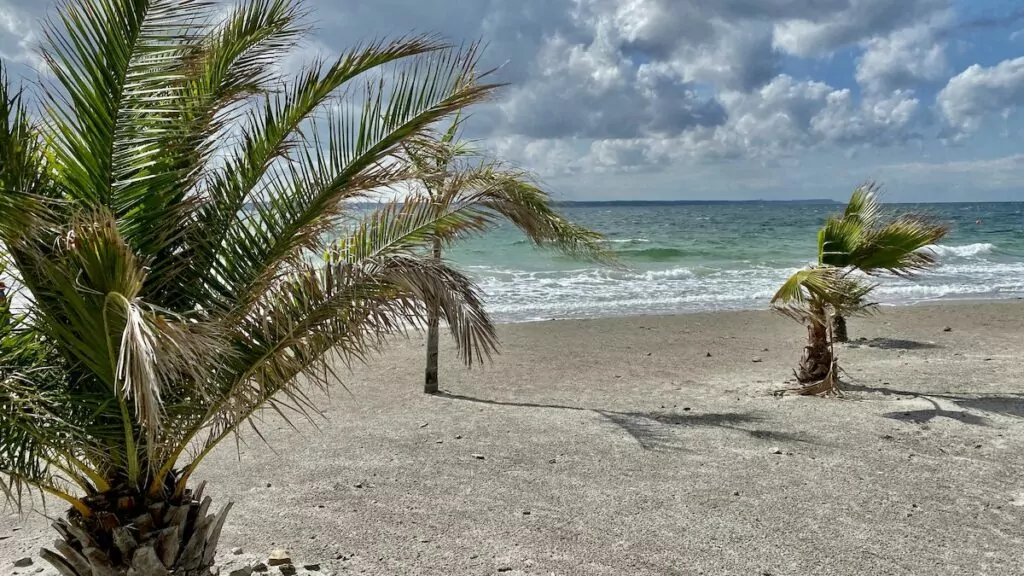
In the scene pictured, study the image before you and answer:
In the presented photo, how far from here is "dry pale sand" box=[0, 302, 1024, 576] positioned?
4.24 meters

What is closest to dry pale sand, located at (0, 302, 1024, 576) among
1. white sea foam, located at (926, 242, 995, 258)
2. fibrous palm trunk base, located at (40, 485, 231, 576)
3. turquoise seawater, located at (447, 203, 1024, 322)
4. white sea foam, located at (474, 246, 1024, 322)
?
fibrous palm trunk base, located at (40, 485, 231, 576)

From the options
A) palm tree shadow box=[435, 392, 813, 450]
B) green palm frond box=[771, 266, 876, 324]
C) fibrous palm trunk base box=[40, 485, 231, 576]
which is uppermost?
green palm frond box=[771, 266, 876, 324]

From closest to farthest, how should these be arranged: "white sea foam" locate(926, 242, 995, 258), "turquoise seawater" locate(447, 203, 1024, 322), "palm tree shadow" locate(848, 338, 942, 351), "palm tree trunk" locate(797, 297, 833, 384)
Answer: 1. "palm tree trunk" locate(797, 297, 833, 384)
2. "palm tree shadow" locate(848, 338, 942, 351)
3. "turquoise seawater" locate(447, 203, 1024, 322)
4. "white sea foam" locate(926, 242, 995, 258)

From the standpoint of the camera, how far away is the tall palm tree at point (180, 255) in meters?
2.69

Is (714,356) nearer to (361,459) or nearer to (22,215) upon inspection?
(361,459)

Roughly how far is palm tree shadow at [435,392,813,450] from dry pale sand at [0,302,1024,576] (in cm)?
3

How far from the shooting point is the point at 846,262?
8.04m

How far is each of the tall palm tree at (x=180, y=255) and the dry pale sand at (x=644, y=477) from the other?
146 cm

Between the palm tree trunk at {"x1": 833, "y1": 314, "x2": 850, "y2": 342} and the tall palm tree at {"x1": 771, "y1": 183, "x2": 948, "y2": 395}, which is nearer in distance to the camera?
the tall palm tree at {"x1": 771, "y1": 183, "x2": 948, "y2": 395}

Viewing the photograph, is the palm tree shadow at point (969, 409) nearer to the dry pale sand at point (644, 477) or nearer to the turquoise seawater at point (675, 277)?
the dry pale sand at point (644, 477)

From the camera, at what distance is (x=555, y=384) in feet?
29.7

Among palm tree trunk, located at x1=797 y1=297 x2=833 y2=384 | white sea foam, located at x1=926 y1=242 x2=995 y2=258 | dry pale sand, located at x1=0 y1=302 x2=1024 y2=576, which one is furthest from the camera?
white sea foam, located at x1=926 y1=242 x2=995 y2=258

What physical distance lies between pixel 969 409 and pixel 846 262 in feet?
6.23

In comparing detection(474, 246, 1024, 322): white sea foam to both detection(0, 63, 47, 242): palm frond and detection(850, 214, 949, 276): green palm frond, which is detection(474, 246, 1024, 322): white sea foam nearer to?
detection(850, 214, 949, 276): green palm frond
